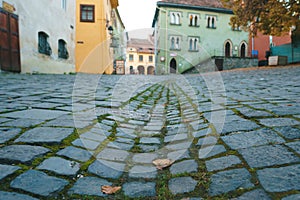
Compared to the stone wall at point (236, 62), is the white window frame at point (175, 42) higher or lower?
higher

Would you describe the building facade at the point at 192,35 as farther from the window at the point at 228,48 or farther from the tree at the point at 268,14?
the tree at the point at 268,14

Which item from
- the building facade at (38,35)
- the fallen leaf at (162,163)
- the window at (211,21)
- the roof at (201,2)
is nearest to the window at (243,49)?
the window at (211,21)

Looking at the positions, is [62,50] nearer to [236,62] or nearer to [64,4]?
[64,4]

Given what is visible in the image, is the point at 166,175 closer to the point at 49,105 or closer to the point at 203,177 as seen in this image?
the point at 203,177

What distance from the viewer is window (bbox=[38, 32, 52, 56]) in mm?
Answer: 11516

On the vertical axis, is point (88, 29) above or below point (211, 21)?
below

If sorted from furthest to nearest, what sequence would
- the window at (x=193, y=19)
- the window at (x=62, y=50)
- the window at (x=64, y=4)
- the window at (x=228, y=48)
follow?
the window at (x=228, y=48) < the window at (x=193, y=19) < the window at (x=62, y=50) < the window at (x=64, y=4)

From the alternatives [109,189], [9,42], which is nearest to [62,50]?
[9,42]

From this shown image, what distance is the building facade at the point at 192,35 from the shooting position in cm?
2700

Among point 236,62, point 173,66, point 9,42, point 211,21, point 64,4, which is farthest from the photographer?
point 211,21

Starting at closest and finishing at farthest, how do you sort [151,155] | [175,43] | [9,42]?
[151,155]
[9,42]
[175,43]

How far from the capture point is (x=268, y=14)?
1314 centimetres

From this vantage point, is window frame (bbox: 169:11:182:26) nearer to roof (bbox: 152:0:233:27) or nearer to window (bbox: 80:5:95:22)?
roof (bbox: 152:0:233:27)

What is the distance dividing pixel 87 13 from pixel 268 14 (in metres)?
12.5
